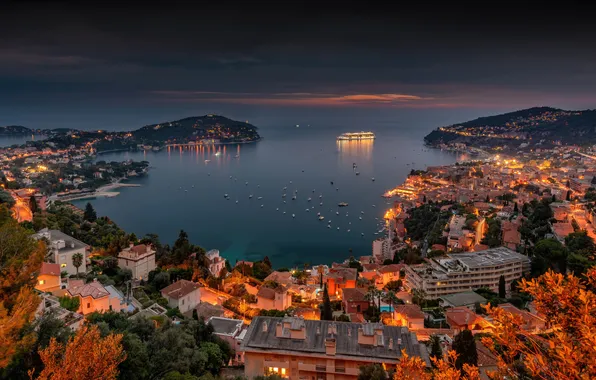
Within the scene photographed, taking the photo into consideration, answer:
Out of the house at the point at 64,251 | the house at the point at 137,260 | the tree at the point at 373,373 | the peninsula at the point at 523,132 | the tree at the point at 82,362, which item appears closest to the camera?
the tree at the point at 82,362

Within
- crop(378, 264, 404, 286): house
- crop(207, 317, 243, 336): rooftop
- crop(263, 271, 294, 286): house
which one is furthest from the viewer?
crop(378, 264, 404, 286): house

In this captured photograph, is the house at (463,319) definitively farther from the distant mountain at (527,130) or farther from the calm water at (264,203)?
the distant mountain at (527,130)

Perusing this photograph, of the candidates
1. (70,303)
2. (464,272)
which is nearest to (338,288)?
(464,272)

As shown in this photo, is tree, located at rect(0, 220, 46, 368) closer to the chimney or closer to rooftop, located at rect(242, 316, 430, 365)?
rooftop, located at rect(242, 316, 430, 365)

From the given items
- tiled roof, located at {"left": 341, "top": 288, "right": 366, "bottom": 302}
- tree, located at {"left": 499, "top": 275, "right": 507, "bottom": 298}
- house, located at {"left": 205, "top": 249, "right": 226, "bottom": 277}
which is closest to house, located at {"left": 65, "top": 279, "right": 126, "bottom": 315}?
tiled roof, located at {"left": 341, "top": 288, "right": 366, "bottom": 302}

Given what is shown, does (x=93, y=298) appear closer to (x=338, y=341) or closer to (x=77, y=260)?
(x=77, y=260)

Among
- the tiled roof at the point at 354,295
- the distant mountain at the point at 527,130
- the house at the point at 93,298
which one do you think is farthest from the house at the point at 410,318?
A: the distant mountain at the point at 527,130
